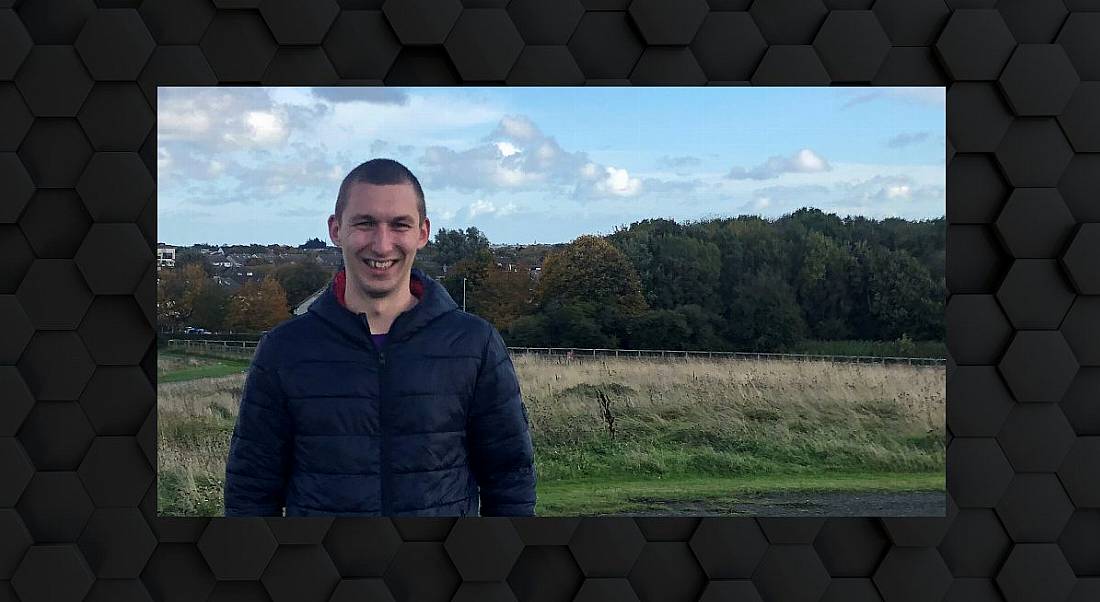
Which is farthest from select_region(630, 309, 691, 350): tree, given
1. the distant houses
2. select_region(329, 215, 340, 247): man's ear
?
the distant houses

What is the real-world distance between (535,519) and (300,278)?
627 millimetres

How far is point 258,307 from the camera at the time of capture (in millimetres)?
1886

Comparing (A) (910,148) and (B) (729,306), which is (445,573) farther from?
(A) (910,148)

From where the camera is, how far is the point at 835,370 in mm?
1968

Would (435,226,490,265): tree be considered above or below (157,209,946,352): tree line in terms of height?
above

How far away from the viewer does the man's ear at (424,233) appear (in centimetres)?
185

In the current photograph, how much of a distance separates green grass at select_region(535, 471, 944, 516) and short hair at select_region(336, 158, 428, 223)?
0.59 m

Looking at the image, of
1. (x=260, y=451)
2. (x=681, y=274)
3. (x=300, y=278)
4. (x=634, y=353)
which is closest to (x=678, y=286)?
(x=681, y=274)

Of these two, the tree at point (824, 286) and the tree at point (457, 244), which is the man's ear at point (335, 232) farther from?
the tree at point (824, 286)

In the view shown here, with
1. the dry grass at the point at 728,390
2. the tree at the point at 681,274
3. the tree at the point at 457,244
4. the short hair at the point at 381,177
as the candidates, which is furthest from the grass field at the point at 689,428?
the short hair at the point at 381,177

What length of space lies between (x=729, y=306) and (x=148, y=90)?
44.7 inches

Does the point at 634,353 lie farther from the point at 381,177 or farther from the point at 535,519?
the point at 381,177

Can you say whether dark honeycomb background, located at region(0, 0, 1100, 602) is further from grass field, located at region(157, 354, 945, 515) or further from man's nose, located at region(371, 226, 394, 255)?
man's nose, located at region(371, 226, 394, 255)

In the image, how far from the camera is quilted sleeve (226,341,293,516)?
5.88 feet
